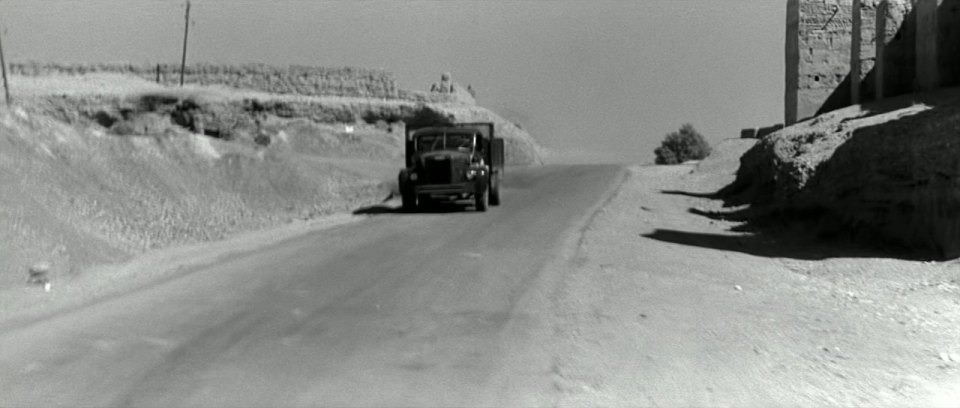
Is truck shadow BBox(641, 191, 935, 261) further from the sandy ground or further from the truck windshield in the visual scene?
the truck windshield

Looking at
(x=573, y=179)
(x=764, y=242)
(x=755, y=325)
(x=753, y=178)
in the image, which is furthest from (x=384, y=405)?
(x=573, y=179)

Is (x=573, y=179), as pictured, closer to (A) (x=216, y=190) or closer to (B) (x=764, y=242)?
(A) (x=216, y=190)

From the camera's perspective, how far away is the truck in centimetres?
2466

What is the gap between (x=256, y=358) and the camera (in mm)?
7730

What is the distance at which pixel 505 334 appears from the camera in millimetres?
8586

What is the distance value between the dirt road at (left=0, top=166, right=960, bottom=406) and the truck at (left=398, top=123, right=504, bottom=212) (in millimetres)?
9213

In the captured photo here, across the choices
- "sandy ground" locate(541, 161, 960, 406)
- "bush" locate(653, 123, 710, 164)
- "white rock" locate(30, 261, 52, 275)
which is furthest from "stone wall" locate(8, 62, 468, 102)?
"white rock" locate(30, 261, 52, 275)

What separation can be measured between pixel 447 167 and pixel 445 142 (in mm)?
1255

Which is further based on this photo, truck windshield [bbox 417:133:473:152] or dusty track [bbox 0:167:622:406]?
truck windshield [bbox 417:133:473:152]

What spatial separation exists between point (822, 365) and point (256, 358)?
4596mm

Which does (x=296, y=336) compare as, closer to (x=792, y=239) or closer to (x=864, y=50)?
(x=792, y=239)

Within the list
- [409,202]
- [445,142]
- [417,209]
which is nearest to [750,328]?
[409,202]

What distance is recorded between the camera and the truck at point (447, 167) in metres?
24.7

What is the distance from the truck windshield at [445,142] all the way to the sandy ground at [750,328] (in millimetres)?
9996
